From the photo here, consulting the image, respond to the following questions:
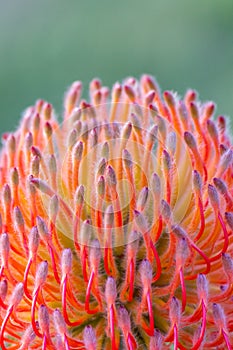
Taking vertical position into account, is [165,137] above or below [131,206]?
above

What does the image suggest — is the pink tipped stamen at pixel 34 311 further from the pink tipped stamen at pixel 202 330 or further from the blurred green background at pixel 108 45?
the blurred green background at pixel 108 45

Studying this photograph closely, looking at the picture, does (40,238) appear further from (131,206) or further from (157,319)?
(157,319)

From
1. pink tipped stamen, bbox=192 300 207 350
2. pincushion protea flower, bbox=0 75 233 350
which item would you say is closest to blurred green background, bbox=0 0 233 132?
pincushion protea flower, bbox=0 75 233 350

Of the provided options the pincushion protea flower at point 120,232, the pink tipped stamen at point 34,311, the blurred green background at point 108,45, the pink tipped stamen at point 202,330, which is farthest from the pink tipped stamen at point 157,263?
the blurred green background at point 108,45

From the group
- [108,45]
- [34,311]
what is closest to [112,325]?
[34,311]

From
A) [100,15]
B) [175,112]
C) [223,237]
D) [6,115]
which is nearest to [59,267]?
[223,237]

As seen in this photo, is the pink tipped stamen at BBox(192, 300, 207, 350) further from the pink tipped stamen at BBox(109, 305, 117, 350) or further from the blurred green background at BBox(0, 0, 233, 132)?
the blurred green background at BBox(0, 0, 233, 132)
